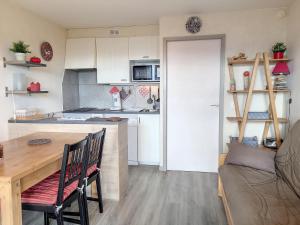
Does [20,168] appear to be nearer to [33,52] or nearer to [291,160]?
[291,160]

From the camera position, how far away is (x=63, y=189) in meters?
1.63

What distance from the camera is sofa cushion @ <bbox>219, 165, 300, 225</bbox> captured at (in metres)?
1.45

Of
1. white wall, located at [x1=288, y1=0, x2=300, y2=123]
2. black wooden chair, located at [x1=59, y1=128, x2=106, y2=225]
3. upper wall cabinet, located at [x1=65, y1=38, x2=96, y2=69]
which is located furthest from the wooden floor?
upper wall cabinet, located at [x1=65, y1=38, x2=96, y2=69]

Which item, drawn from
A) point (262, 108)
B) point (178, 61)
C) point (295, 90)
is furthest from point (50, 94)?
point (295, 90)

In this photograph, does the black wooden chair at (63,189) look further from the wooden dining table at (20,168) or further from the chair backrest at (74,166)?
the wooden dining table at (20,168)

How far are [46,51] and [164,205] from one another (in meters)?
2.72

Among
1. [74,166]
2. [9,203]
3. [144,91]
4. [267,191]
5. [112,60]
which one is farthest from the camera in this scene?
[144,91]

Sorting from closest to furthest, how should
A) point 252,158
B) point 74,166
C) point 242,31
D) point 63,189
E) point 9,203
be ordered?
point 9,203 < point 63,189 < point 74,166 < point 252,158 < point 242,31

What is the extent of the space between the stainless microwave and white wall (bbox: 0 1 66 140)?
1.22 meters

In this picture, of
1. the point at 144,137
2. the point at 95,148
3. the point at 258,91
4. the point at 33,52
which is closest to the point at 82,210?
the point at 95,148

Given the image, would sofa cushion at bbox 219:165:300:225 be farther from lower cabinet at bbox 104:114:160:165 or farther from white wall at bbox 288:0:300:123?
lower cabinet at bbox 104:114:160:165

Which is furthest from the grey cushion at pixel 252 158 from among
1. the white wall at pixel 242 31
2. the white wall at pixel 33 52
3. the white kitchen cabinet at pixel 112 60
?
the white wall at pixel 33 52

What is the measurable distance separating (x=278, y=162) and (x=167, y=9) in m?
2.24

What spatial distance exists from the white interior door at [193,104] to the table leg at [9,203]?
97.8 inches
